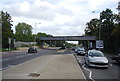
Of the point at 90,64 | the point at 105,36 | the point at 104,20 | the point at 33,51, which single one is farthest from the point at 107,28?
the point at 90,64

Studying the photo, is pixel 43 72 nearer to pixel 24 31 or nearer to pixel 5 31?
pixel 5 31

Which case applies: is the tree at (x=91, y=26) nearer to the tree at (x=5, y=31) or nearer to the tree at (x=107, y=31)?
the tree at (x=107, y=31)

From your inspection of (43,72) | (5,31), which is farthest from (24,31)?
(43,72)

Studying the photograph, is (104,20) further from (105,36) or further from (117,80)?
(117,80)

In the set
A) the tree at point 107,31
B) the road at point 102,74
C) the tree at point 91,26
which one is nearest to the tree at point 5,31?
the tree at point 107,31

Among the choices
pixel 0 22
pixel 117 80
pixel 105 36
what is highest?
pixel 0 22

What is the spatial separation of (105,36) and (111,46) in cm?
318

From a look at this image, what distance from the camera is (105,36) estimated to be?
6028cm

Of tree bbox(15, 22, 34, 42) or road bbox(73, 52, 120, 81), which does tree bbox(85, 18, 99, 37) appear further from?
road bbox(73, 52, 120, 81)

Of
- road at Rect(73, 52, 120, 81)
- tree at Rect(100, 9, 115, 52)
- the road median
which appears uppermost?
tree at Rect(100, 9, 115, 52)

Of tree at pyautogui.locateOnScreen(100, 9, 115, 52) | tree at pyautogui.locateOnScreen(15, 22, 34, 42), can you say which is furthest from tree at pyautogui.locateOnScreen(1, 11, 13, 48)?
tree at pyautogui.locateOnScreen(15, 22, 34, 42)

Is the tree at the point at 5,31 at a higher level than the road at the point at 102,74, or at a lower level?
higher

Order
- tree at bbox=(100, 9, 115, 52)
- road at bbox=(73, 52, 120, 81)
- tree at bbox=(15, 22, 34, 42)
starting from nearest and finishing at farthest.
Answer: road at bbox=(73, 52, 120, 81) → tree at bbox=(100, 9, 115, 52) → tree at bbox=(15, 22, 34, 42)

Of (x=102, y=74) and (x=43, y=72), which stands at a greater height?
(x=43, y=72)
